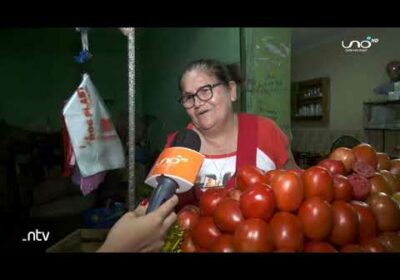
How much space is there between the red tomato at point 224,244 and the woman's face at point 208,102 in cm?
39

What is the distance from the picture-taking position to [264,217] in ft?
3.23

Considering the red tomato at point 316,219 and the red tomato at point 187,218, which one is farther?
the red tomato at point 187,218

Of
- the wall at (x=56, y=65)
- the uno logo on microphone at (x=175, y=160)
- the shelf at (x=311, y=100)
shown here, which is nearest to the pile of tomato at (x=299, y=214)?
the uno logo on microphone at (x=175, y=160)

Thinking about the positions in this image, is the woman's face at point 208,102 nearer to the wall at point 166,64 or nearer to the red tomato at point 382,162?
the wall at point 166,64

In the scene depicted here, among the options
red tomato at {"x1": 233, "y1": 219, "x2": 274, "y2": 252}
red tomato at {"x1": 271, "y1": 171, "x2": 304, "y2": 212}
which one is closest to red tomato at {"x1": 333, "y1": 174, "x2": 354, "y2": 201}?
red tomato at {"x1": 271, "y1": 171, "x2": 304, "y2": 212}

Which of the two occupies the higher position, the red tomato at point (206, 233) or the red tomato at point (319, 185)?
the red tomato at point (319, 185)

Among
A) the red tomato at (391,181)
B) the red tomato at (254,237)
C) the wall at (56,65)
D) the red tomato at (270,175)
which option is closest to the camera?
the red tomato at (254,237)

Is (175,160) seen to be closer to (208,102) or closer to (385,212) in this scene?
(208,102)

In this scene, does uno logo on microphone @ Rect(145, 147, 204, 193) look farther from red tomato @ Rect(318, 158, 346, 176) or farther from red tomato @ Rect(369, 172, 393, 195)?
red tomato @ Rect(369, 172, 393, 195)

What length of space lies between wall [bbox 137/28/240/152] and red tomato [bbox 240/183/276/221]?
388 millimetres

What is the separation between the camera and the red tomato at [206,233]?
1.04 meters
